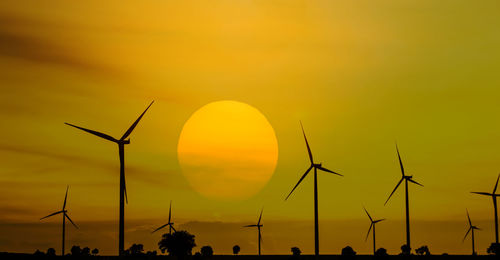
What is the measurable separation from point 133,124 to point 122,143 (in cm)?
678

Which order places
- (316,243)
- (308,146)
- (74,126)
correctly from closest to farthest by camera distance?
(74,126)
(316,243)
(308,146)

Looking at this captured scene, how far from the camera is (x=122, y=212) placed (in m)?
136

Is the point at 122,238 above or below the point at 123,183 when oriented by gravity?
below

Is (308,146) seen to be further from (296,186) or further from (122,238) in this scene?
(122,238)

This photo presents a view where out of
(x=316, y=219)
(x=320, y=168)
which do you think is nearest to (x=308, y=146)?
(x=320, y=168)

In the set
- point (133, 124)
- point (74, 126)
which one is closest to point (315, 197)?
point (133, 124)

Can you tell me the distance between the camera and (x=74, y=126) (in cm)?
13400

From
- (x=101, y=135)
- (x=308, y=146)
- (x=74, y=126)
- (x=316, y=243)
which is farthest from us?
(x=308, y=146)

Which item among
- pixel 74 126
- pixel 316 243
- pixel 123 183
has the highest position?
pixel 74 126

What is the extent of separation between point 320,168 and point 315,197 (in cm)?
1535

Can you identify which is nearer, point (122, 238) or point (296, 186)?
point (122, 238)

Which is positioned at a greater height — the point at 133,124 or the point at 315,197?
the point at 133,124

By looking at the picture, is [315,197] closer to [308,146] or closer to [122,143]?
[308,146]

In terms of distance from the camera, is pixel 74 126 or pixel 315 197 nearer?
pixel 74 126
